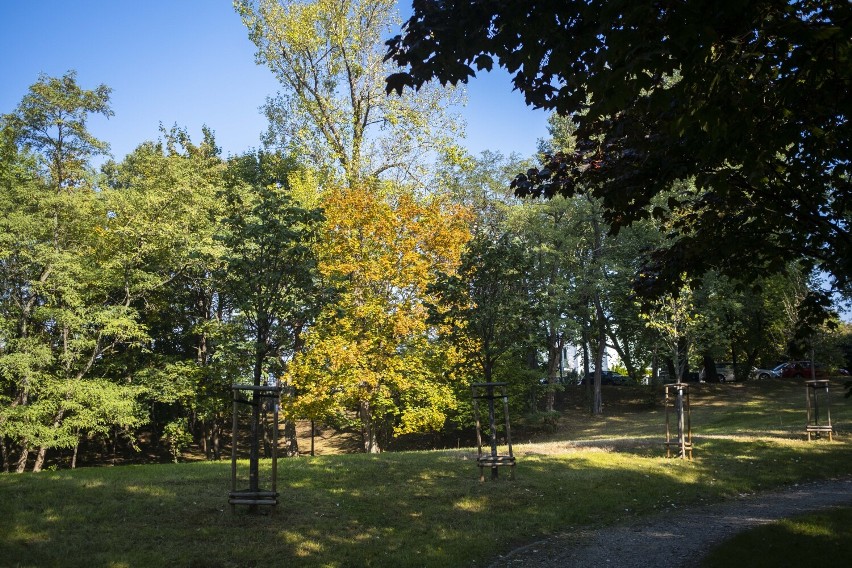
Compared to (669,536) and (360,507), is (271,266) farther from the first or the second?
(669,536)

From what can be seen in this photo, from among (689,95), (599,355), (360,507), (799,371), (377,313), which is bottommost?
(360,507)

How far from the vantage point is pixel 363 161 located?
1001 inches

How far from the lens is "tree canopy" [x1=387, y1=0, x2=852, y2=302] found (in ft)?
14.6

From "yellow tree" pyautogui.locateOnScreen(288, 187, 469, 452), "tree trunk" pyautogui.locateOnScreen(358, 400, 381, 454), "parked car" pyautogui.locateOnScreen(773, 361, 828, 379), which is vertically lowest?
"tree trunk" pyautogui.locateOnScreen(358, 400, 381, 454)

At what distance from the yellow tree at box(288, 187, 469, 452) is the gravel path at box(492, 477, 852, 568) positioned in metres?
11.8

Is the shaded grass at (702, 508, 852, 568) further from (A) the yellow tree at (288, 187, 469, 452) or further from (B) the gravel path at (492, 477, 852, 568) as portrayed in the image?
(A) the yellow tree at (288, 187, 469, 452)

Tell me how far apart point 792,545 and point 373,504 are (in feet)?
18.9

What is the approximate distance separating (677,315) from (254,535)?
24.5m

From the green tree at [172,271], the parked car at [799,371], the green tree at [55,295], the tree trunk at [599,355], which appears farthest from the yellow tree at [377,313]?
the parked car at [799,371]

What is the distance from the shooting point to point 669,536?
324 inches

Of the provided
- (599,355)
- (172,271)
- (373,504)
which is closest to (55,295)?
(172,271)

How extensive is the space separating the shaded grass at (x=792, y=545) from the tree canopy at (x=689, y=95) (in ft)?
9.91

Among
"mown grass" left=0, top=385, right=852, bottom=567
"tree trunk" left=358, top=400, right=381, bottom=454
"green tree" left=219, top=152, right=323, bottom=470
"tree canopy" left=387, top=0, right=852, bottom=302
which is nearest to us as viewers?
"tree canopy" left=387, top=0, right=852, bottom=302

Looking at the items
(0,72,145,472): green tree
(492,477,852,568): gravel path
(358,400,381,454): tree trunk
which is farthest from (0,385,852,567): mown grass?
(0,72,145,472): green tree
